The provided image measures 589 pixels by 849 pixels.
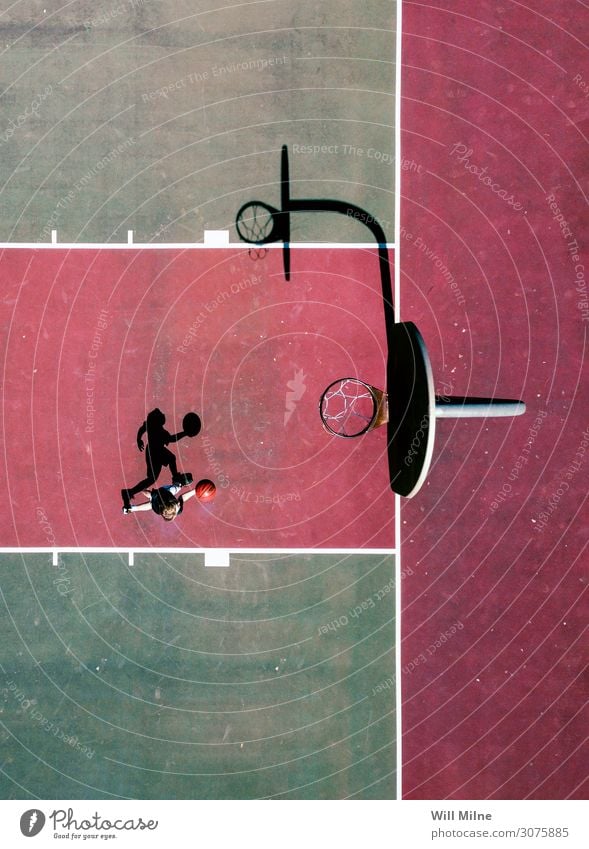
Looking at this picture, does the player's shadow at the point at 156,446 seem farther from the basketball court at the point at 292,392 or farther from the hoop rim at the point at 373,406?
the hoop rim at the point at 373,406

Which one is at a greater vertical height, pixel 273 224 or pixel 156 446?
pixel 273 224

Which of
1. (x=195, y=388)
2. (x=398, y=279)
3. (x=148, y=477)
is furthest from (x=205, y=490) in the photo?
(x=398, y=279)

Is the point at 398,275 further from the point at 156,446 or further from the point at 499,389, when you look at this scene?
the point at 156,446

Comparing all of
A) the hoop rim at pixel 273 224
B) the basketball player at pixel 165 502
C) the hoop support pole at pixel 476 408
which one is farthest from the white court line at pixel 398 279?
the basketball player at pixel 165 502

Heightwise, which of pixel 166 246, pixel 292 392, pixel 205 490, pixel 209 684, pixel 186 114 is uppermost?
pixel 186 114

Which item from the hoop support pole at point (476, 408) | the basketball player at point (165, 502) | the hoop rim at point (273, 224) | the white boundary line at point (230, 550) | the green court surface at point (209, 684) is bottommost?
the green court surface at point (209, 684)
